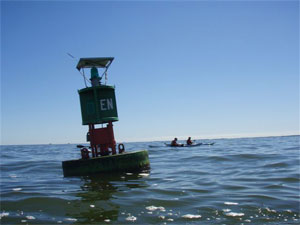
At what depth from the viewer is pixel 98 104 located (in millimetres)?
11742

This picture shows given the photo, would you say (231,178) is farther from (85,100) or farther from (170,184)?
(85,100)

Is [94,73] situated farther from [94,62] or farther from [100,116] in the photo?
[100,116]

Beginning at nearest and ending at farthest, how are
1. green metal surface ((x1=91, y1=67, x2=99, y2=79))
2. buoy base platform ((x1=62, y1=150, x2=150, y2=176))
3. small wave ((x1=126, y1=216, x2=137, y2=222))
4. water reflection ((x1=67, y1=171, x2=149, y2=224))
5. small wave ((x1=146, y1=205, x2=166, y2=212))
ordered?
small wave ((x1=126, y1=216, x2=137, y2=222))
water reflection ((x1=67, y1=171, x2=149, y2=224))
small wave ((x1=146, y1=205, x2=166, y2=212))
buoy base platform ((x1=62, y1=150, x2=150, y2=176))
green metal surface ((x1=91, y1=67, x2=99, y2=79))

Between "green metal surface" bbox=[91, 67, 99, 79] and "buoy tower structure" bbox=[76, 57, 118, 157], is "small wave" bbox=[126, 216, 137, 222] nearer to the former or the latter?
"buoy tower structure" bbox=[76, 57, 118, 157]

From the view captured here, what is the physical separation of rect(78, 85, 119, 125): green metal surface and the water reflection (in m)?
2.55

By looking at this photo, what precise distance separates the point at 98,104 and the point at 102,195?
497 centimetres

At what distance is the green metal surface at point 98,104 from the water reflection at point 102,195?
2.55 m

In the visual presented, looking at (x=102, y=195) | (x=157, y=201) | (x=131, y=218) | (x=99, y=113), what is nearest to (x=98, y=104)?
(x=99, y=113)

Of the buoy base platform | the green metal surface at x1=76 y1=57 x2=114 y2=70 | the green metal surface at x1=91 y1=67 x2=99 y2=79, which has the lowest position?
the buoy base platform

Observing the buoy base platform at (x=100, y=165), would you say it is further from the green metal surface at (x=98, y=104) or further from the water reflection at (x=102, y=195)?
the green metal surface at (x=98, y=104)

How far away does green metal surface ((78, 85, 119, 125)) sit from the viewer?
38.2 feet

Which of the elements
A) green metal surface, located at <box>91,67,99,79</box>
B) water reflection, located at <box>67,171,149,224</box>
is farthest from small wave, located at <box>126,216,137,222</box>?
green metal surface, located at <box>91,67,99,79</box>

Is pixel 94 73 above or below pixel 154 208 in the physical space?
above

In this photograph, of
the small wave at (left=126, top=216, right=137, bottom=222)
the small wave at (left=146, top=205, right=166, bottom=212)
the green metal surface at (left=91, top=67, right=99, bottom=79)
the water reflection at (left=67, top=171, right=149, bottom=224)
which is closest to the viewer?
the small wave at (left=126, top=216, right=137, bottom=222)
